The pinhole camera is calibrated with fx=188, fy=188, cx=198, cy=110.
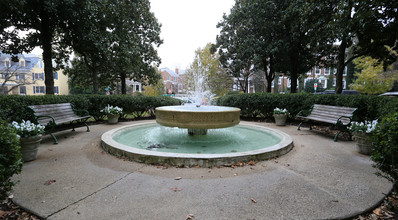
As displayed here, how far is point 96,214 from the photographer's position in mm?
2131

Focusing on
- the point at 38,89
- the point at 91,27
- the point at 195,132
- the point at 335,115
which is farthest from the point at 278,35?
the point at 38,89

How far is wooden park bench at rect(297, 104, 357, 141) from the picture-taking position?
223 inches

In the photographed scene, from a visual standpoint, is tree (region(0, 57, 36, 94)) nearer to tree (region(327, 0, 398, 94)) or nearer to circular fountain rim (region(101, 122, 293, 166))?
circular fountain rim (region(101, 122, 293, 166))

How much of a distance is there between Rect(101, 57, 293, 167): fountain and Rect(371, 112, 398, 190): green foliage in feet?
6.06

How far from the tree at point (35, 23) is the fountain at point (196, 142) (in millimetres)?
6591

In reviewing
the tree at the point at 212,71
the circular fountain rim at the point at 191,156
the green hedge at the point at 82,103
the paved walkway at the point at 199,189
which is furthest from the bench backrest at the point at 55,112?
the tree at the point at 212,71

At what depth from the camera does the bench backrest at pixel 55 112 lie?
5500mm

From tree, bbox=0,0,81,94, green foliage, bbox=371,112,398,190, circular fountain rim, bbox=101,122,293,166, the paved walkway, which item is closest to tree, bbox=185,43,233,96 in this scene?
tree, bbox=0,0,81,94

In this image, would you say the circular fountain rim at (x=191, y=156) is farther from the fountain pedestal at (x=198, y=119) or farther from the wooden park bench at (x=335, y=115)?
the wooden park bench at (x=335, y=115)

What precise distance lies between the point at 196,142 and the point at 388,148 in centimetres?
384

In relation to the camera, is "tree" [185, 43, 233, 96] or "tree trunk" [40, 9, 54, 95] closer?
"tree trunk" [40, 9, 54, 95]

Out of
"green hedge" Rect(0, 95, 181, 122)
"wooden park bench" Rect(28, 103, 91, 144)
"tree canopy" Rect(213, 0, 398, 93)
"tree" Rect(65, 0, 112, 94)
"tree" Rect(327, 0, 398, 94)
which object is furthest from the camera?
"tree" Rect(65, 0, 112, 94)

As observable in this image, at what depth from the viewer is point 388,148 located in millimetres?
2203

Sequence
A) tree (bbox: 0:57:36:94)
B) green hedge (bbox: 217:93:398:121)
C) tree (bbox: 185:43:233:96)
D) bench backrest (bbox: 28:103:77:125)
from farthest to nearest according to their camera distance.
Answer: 1. tree (bbox: 185:43:233:96)
2. tree (bbox: 0:57:36:94)
3. green hedge (bbox: 217:93:398:121)
4. bench backrest (bbox: 28:103:77:125)
